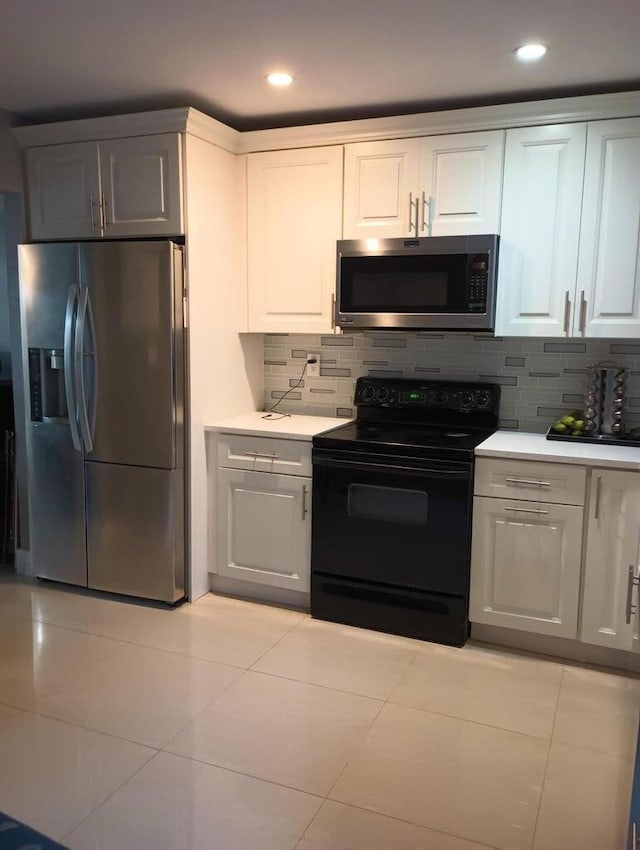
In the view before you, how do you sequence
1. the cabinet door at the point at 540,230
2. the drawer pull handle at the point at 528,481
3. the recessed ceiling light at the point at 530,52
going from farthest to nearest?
the cabinet door at the point at 540,230, the drawer pull handle at the point at 528,481, the recessed ceiling light at the point at 530,52

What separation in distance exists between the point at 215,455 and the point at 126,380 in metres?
0.57

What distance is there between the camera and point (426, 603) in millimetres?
3012

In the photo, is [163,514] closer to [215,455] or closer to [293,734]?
[215,455]

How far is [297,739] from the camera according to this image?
2.32 m

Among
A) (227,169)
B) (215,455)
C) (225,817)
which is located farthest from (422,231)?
(225,817)

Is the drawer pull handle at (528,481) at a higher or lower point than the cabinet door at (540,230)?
lower

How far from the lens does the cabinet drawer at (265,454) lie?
324 cm

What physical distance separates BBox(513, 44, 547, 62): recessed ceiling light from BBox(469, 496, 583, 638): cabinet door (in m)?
1.71

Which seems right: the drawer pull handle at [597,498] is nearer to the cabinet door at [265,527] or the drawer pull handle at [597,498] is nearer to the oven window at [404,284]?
the oven window at [404,284]

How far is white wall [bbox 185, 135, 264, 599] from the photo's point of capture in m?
3.23

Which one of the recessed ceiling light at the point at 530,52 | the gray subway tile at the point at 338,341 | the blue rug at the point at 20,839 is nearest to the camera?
the blue rug at the point at 20,839

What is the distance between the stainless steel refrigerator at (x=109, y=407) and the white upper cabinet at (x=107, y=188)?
0.48ft

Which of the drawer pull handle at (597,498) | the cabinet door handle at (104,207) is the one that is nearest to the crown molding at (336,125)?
the cabinet door handle at (104,207)

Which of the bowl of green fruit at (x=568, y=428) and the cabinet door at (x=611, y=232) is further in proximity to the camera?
the bowl of green fruit at (x=568, y=428)
